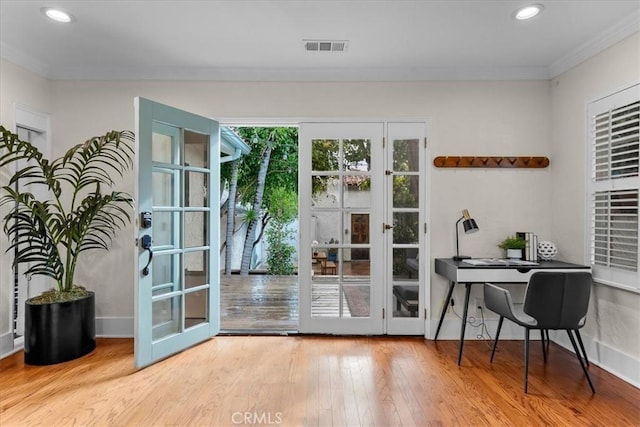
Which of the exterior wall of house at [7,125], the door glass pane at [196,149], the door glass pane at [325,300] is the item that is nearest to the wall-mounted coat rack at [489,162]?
the door glass pane at [325,300]

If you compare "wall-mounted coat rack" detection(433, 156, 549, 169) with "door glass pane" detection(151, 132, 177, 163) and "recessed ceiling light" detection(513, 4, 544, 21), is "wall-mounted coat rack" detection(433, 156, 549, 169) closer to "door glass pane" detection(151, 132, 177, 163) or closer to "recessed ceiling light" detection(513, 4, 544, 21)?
"recessed ceiling light" detection(513, 4, 544, 21)

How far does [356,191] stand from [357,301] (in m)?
1.08

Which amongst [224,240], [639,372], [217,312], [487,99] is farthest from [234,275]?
[639,372]

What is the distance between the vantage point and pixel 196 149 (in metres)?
3.32

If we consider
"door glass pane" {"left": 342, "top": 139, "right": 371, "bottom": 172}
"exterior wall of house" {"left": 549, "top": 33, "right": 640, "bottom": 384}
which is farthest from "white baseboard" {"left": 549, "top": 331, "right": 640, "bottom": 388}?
"door glass pane" {"left": 342, "top": 139, "right": 371, "bottom": 172}

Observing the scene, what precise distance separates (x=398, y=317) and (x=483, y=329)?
83cm

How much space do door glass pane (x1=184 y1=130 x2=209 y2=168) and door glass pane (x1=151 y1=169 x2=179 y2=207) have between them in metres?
0.21

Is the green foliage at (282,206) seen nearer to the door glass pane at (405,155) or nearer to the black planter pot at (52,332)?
the door glass pane at (405,155)

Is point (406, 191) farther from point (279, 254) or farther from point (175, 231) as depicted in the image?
point (279, 254)

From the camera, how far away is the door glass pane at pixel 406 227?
3.53 meters

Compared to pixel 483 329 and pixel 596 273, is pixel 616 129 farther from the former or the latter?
pixel 483 329

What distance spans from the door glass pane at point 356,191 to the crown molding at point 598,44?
202cm

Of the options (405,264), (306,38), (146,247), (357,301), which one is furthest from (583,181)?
(146,247)

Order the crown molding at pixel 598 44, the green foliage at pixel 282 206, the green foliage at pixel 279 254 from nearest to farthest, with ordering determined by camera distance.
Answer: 1. the crown molding at pixel 598 44
2. the green foliage at pixel 279 254
3. the green foliage at pixel 282 206
